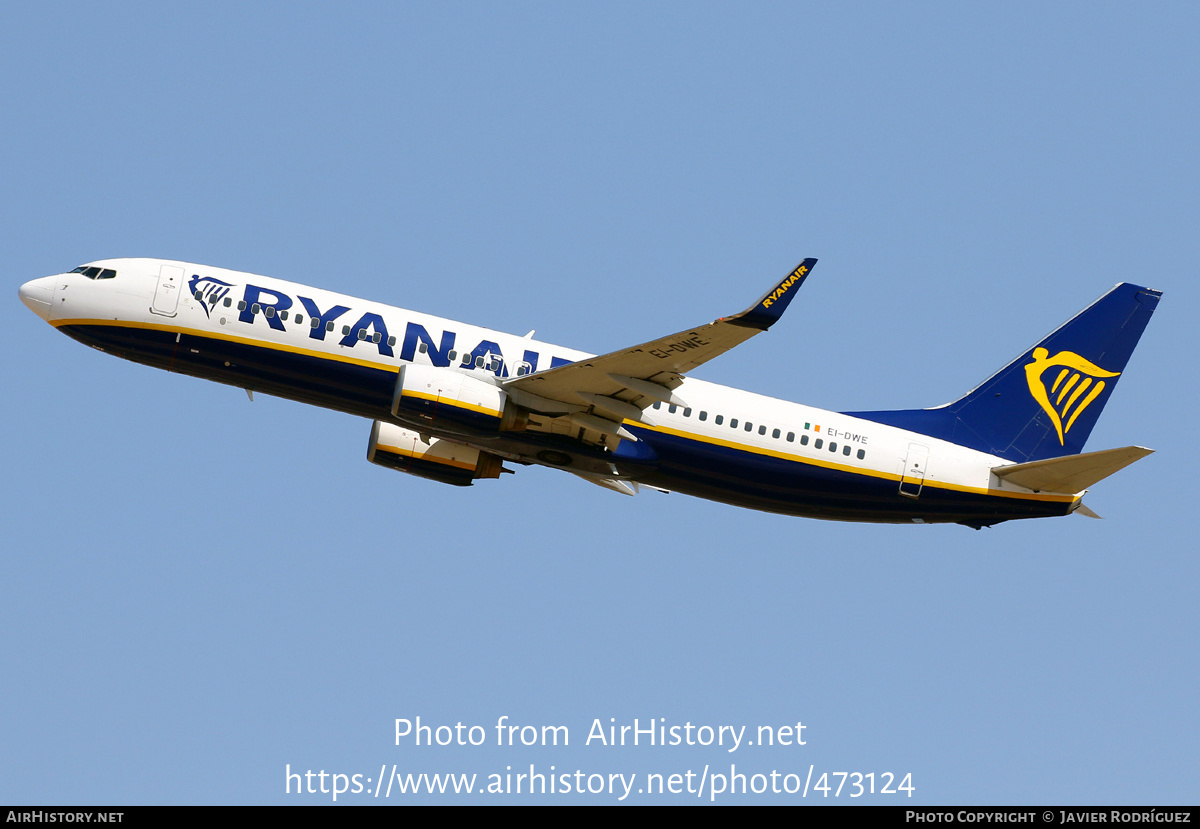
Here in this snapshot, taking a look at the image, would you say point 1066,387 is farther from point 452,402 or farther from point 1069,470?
point 452,402

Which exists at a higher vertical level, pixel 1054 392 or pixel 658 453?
pixel 1054 392

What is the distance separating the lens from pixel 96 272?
3972 centimetres

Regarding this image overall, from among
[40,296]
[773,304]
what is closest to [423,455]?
[40,296]

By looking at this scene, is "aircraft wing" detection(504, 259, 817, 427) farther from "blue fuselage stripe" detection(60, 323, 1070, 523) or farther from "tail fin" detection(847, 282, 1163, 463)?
"tail fin" detection(847, 282, 1163, 463)

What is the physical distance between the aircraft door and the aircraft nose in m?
3.51

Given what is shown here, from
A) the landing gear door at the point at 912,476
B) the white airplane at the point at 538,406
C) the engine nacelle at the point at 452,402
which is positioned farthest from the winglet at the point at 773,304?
the landing gear door at the point at 912,476

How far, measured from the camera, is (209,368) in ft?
127

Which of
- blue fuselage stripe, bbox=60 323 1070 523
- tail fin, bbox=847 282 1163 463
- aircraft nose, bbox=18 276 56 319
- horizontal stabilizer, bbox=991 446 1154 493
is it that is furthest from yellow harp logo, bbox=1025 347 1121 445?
aircraft nose, bbox=18 276 56 319

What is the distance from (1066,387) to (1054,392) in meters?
0.42

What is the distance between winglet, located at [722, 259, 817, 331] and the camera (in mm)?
32906

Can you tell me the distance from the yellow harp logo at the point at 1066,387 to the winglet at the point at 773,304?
48.6ft

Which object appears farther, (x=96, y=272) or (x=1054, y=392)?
(x=1054, y=392)

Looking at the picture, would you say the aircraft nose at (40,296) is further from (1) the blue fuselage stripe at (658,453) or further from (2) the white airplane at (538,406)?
(1) the blue fuselage stripe at (658,453)

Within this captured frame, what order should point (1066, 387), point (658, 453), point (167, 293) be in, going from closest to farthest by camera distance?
point (167, 293), point (658, 453), point (1066, 387)
